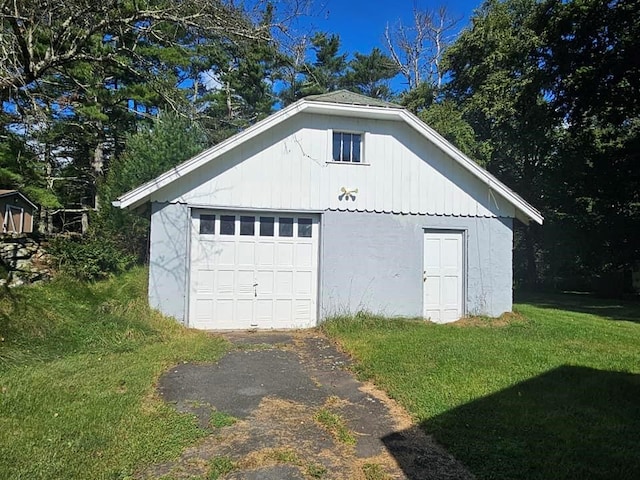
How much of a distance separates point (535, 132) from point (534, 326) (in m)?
15.5

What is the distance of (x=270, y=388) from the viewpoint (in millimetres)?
5781

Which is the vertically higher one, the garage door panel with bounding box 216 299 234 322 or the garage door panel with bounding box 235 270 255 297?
the garage door panel with bounding box 235 270 255 297

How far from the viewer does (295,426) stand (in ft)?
14.9

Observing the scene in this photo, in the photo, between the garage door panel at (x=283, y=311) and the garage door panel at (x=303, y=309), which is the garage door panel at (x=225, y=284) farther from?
the garage door panel at (x=303, y=309)

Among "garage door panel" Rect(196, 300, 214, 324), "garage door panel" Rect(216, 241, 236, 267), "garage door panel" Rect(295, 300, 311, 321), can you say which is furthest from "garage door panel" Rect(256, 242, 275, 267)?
"garage door panel" Rect(196, 300, 214, 324)

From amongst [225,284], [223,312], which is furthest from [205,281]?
[223,312]

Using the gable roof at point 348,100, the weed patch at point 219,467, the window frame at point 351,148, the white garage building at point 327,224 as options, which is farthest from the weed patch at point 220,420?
the gable roof at point 348,100

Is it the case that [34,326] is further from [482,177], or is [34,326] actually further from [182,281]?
[482,177]

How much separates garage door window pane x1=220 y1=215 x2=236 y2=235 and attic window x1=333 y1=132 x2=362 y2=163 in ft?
8.15

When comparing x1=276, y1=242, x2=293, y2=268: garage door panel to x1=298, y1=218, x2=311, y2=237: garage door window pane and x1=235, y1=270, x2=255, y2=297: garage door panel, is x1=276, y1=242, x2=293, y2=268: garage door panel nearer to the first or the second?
x1=298, y1=218, x2=311, y2=237: garage door window pane

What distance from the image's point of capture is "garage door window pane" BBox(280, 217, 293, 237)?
9.77 meters

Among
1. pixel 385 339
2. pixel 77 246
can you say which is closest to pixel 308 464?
pixel 385 339

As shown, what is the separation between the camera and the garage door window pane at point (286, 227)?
977 cm

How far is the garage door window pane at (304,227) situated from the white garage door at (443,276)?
2.65m
